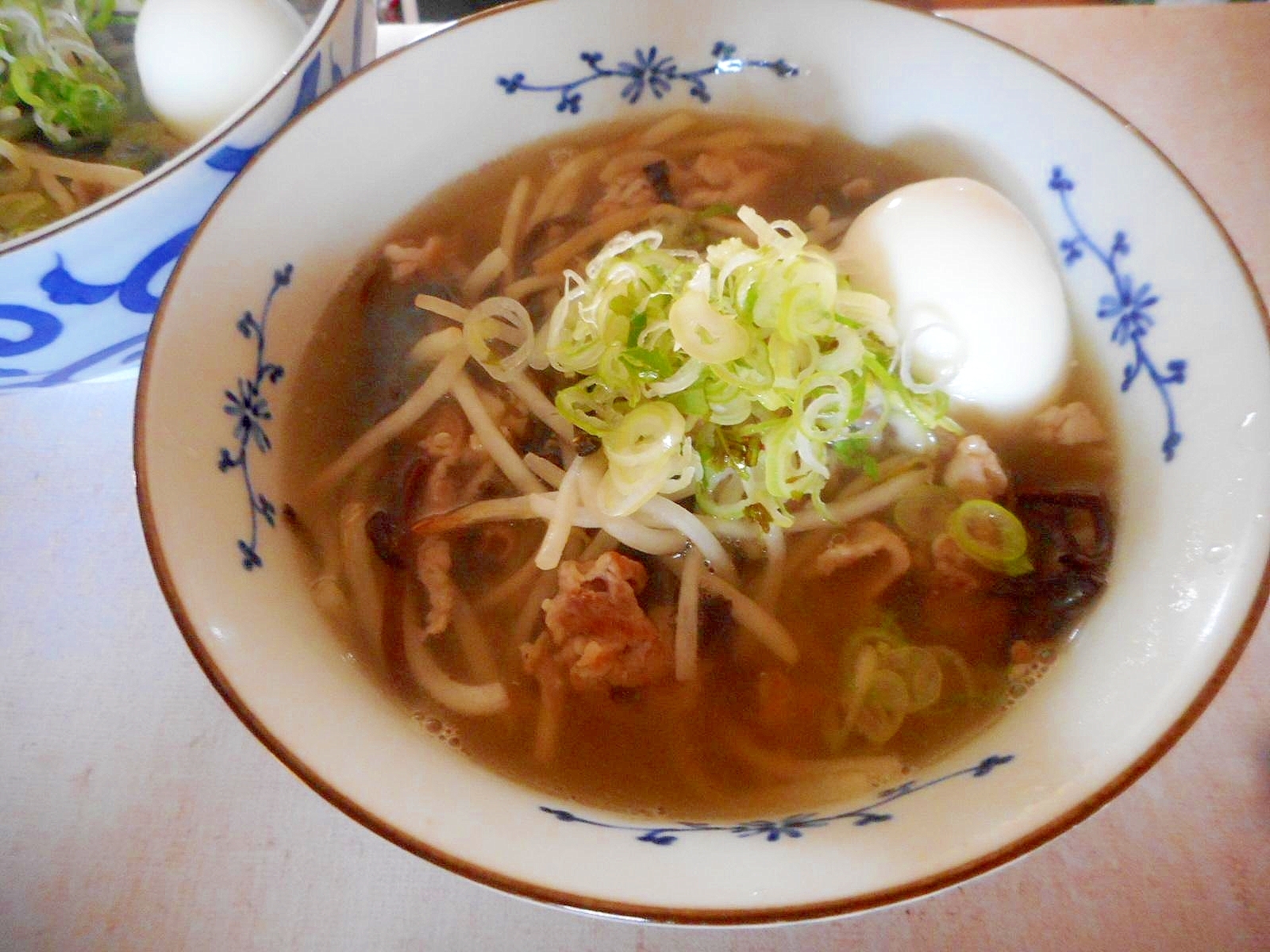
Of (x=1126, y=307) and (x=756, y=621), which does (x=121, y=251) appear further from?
(x=1126, y=307)

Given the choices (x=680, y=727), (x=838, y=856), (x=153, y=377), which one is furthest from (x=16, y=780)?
(x=838, y=856)

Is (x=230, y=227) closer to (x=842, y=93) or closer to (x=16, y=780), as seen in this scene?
(x=16, y=780)

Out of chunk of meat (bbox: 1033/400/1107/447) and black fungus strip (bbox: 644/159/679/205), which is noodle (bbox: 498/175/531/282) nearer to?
black fungus strip (bbox: 644/159/679/205)

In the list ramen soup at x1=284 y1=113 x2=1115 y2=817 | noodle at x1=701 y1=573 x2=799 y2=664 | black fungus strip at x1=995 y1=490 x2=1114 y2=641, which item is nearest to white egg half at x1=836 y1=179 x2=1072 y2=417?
ramen soup at x1=284 y1=113 x2=1115 y2=817

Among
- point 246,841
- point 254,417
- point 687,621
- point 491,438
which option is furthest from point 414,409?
point 246,841

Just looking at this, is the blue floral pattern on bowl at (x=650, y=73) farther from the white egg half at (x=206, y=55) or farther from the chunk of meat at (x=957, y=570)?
the chunk of meat at (x=957, y=570)

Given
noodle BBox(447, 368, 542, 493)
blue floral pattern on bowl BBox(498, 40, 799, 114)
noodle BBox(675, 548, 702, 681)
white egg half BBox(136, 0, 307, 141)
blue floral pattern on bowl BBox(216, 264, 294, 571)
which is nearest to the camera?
blue floral pattern on bowl BBox(216, 264, 294, 571)
